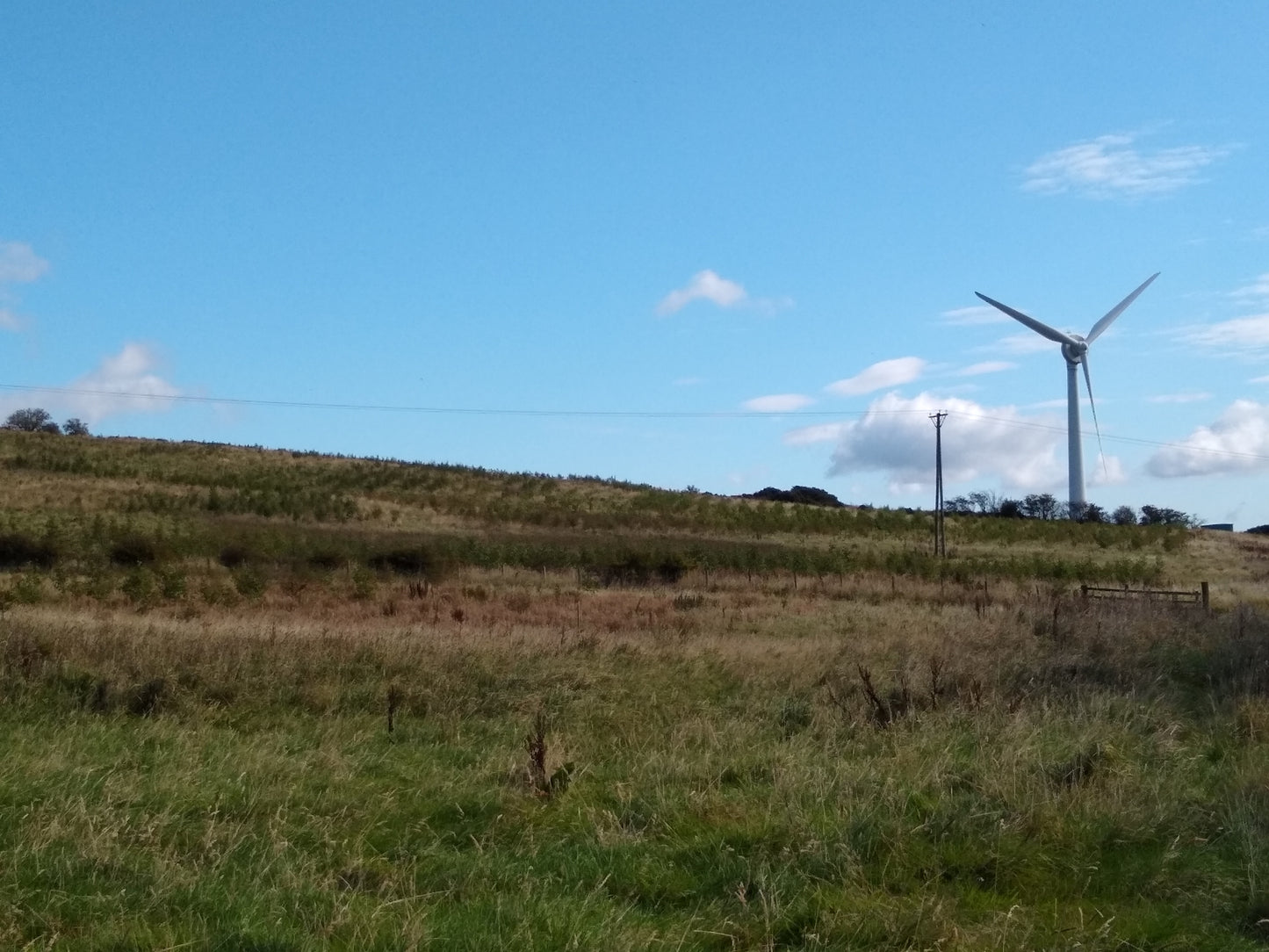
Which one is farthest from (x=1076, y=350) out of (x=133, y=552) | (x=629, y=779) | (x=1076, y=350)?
(x=629, y=779)

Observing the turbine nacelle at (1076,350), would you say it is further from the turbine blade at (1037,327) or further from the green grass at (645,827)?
the green grass at (645,827)

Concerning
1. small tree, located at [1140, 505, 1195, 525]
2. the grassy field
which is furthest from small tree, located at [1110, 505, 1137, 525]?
the grassy field

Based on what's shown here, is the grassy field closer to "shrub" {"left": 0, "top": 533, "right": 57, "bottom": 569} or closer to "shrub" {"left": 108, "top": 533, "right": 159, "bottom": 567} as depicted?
"shrub" {"left": 108, "top": 533, "right": 159, "bottom": 567}

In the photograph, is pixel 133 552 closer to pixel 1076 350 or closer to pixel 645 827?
pixel 645 827

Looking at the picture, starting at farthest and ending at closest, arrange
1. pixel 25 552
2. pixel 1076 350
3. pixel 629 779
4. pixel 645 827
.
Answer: pixel 1076 350, pixel 25 552, pixel 629 779, pixel 645 827

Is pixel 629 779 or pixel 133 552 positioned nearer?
pixel 629 779

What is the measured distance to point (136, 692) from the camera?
1272 centimetres

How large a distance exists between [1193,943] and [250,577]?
92.5 feet

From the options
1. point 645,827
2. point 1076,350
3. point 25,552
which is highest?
point 1076,350

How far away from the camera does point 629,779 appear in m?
8.84

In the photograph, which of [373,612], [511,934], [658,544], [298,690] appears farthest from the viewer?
[658,544]

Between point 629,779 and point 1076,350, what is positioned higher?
point 1076,350

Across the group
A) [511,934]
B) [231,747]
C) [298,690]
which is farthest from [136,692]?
[511,934]

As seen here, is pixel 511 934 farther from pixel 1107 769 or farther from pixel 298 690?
pixel 298 690
